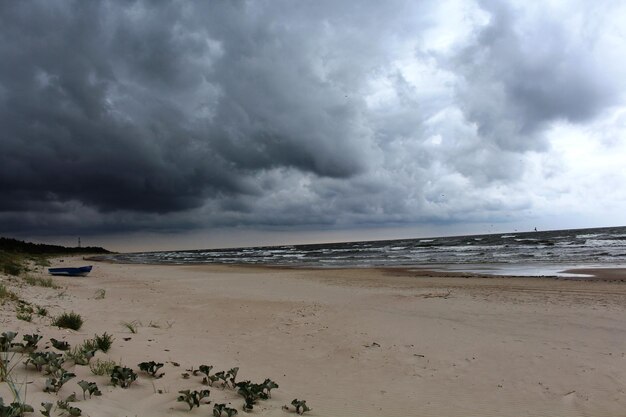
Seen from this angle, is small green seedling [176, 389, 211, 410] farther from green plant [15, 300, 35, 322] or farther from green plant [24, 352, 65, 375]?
green plant [15, 300, 35, 322]

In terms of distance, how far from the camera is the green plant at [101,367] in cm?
430

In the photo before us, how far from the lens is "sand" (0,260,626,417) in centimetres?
447

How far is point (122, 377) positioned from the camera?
13.6 ft

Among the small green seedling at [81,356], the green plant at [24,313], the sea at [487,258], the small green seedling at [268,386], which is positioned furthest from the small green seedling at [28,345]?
the sea at [487,258]

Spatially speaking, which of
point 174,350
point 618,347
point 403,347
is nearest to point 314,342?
point 403,347

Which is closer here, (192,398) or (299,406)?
(192,398)

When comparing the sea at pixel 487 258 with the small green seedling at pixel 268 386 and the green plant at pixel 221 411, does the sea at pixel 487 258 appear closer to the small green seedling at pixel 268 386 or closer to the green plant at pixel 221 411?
the small green seedling at pixel 268 386

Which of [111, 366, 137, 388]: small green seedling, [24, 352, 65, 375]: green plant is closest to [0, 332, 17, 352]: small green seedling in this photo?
[24, 352, 65, 375]: green plant

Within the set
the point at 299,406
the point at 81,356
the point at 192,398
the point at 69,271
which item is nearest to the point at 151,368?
the point at 81,356

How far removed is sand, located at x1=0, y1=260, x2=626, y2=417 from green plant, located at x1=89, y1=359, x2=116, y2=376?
84mm

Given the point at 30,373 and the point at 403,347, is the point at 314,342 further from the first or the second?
the point at 30,373

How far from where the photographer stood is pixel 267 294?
15.1m

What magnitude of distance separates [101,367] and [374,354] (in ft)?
13.2

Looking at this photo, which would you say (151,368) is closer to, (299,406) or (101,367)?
(101,367)
